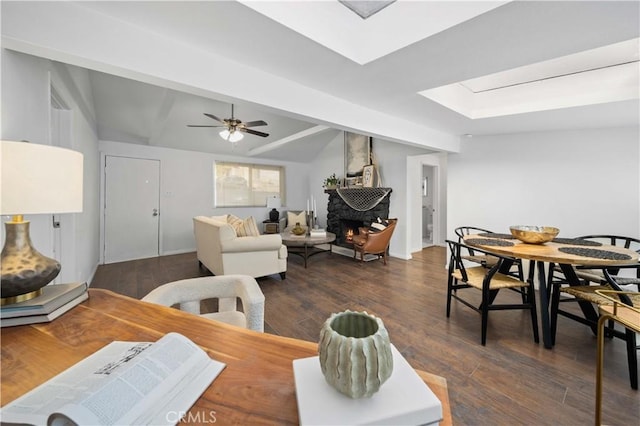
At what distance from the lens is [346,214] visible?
17.7 feet

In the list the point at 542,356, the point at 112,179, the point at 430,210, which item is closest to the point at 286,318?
the point at 542,356

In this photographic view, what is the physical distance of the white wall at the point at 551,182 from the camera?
283 cm

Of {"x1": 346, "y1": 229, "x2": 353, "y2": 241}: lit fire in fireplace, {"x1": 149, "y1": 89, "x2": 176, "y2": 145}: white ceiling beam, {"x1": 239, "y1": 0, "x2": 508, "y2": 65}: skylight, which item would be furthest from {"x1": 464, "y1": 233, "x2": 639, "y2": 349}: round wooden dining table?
{"x1": 149, "y1": 89, "x2": 176, "y2": 145}: white ceiling beam

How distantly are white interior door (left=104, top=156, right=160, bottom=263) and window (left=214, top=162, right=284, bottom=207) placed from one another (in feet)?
4.19

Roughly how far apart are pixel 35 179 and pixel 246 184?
5.64 meters

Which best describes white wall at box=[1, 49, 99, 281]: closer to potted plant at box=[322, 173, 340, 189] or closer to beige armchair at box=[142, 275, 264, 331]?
beige armchair at box=[142, 275, 264, 331]

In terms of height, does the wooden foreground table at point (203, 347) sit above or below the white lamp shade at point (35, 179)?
below

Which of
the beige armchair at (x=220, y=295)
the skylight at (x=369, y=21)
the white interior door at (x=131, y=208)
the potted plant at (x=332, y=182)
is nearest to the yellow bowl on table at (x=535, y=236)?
the skylight at (x=369, y=21)

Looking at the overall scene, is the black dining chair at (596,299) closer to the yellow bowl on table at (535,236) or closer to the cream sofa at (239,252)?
the yellow bowl on table at (535,236)

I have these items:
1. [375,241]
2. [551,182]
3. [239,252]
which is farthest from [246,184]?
[551,182]

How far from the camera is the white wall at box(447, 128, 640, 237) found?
2.83m

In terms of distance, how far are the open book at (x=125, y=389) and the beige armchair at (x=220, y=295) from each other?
506 millimetres

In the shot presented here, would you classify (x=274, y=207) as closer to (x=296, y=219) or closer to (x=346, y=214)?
(x=296, y=219)

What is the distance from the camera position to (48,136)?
62.4 inches
